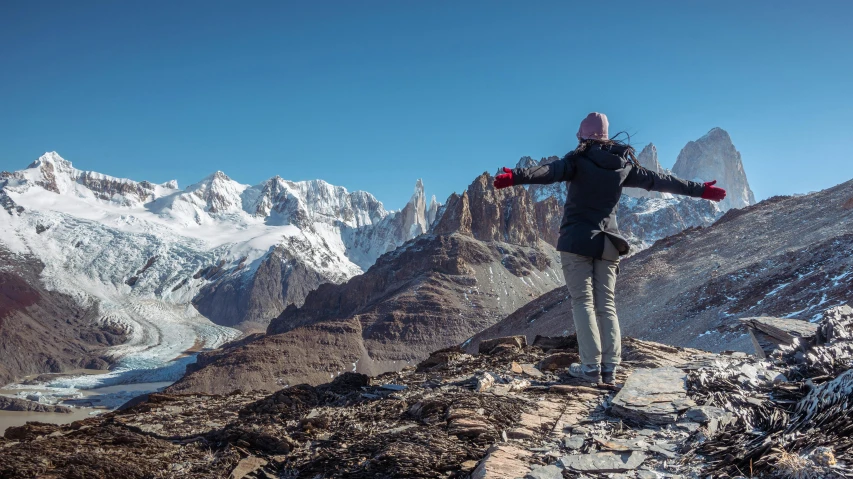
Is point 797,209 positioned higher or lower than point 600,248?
higher

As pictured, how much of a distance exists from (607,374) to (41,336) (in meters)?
205

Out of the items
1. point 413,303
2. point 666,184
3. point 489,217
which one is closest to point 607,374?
point 666,184

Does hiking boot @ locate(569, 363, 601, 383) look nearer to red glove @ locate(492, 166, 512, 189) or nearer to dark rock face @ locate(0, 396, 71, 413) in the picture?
red glove @ locate(492, 166, 512, 189)

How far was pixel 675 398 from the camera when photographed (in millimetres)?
4906

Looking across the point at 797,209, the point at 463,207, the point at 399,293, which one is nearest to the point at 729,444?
the point at 797,209

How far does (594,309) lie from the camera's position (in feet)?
20.9

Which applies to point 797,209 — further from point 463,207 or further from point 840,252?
point 463,207

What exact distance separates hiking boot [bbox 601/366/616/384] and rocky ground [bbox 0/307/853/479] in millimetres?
249

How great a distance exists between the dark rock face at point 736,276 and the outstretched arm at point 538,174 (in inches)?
654

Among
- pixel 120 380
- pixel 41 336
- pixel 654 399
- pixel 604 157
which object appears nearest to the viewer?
pixel 654 399

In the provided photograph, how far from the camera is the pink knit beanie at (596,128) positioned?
21.3 ft

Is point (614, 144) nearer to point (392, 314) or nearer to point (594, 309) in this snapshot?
point (594, 309)

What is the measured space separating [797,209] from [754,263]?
47.4ft

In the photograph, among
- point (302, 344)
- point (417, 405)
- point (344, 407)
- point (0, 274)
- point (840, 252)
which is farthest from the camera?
point (0, 274)
